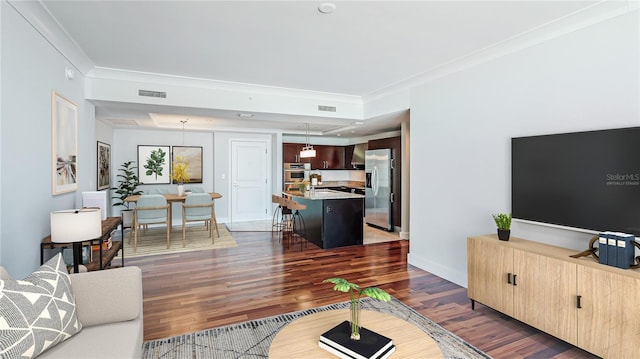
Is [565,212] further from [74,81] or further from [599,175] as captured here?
[74,81]

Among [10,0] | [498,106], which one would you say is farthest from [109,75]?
[498,106]

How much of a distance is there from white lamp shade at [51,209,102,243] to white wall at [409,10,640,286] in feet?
12.0

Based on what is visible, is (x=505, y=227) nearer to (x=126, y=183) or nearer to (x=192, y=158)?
(x=192, y=158)

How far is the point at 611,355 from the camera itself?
A: 82.4 inches

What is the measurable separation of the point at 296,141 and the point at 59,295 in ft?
26.1

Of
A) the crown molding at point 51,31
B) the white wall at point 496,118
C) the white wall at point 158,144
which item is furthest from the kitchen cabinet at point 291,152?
the crown molding at point 51,31

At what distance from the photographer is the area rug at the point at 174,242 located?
5.39 meters

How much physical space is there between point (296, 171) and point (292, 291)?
18.2 feet

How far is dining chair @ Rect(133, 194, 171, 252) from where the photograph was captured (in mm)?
5660

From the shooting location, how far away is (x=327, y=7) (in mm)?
2494

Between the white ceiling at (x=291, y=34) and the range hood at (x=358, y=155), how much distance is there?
14.7 ft

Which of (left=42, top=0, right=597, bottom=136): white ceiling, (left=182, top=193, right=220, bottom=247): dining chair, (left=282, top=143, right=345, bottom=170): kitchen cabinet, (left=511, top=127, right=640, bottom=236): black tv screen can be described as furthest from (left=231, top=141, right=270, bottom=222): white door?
(left=511, top=127, right=640, bottom=236): black tv screen

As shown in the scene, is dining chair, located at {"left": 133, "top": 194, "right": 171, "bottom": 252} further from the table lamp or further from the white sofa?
the white sofa

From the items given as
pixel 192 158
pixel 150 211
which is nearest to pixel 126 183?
pixel 192 158
